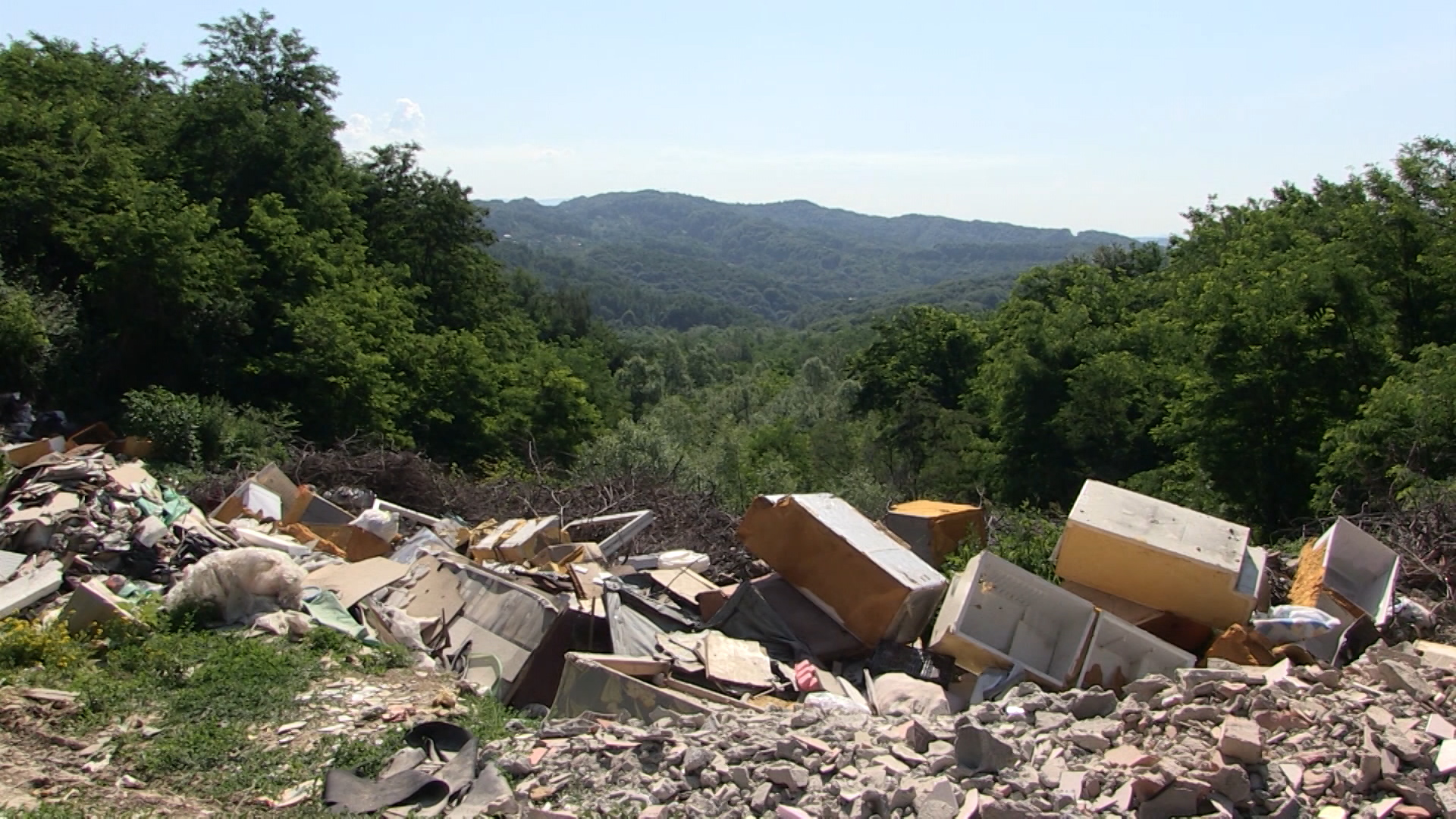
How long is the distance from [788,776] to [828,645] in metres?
2.82

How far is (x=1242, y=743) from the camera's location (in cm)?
445

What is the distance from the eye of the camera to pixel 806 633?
745cm

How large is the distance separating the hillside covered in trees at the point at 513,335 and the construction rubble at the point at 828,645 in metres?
3.37

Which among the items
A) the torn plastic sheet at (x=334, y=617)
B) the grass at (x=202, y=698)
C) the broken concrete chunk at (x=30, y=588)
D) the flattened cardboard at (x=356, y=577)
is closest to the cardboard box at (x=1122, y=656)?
the grass at (x=202, y=698)

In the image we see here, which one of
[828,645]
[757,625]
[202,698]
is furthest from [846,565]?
[202,698]

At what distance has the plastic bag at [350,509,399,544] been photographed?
9633mm

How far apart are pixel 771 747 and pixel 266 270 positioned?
1814 cm

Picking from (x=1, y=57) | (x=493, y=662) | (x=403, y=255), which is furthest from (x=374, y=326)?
(x=493, y=662)

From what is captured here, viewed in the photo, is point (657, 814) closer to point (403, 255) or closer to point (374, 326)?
point (374, 326)

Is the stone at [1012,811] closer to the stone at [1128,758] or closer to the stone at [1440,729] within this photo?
the stone at [1128,758]

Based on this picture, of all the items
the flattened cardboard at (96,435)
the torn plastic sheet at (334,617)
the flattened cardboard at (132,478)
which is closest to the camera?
the torn plastic sheet at (334,617)

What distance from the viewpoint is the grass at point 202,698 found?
197 inches

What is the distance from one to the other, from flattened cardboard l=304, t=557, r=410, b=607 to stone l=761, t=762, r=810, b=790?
4.23 metres

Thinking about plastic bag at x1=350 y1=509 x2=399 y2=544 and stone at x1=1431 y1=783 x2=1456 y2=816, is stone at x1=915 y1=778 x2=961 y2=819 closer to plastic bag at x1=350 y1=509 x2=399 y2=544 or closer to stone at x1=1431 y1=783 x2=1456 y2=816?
stone at x1=1431 y1=783 x2=1456 y2=816
